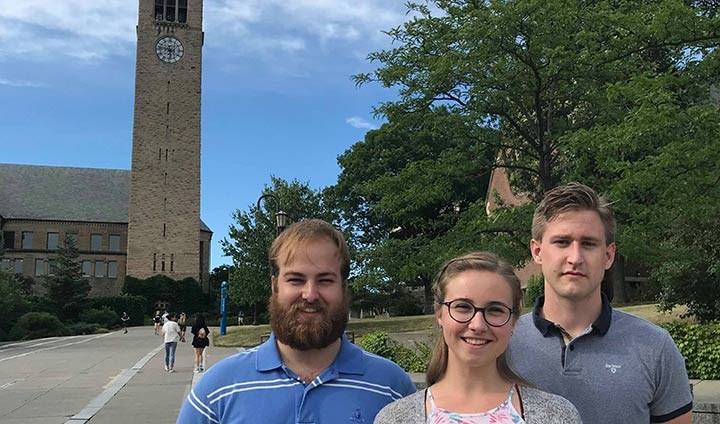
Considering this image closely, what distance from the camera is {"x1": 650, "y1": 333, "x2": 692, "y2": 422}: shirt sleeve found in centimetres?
247

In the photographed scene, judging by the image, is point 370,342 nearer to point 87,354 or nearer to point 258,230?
point 87,354

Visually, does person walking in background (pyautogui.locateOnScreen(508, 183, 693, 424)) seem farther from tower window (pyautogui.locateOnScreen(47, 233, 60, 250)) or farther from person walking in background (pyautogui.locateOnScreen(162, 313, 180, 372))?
tower window (pyautogui.locateOnScreen(47, 233, 60, 250))

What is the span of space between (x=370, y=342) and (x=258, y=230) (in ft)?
85.9

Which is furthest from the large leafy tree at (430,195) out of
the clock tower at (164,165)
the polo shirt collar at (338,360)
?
the clock tower at (164,165)

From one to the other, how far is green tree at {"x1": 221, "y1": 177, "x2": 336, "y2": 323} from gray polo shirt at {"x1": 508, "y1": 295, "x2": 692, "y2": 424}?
35.0 m

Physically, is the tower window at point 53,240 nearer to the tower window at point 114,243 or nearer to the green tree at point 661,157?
the tower window at point 114,243

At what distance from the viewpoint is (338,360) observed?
2.49 meters

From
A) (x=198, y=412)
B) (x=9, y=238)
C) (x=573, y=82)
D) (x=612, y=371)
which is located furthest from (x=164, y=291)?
(x=612, y=371)

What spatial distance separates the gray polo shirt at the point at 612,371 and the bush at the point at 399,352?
10484 millimetres

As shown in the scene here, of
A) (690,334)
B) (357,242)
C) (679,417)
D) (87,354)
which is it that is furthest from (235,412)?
(357,242)

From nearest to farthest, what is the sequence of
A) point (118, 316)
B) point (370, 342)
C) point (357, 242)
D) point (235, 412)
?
point (235, 412) < point (370, 342) < point (357, 242) < point (118, 316)

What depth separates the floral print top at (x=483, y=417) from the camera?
81.6 inches

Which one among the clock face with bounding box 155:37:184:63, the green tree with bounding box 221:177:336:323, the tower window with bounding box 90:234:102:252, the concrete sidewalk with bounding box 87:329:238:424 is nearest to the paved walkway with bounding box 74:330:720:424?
the concrete sidewalk with bounding box 87:329:238:424

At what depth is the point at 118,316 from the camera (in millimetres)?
64562
